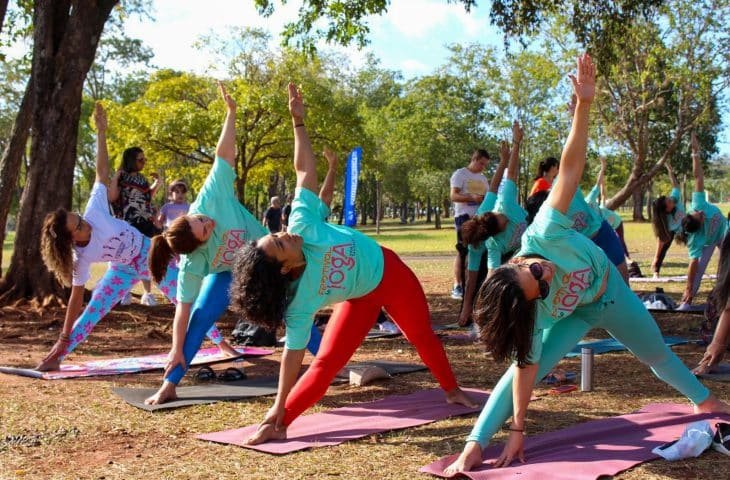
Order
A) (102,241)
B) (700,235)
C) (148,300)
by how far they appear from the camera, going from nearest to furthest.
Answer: (102,241), (700,235), (148,300)

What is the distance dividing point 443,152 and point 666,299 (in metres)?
40.2

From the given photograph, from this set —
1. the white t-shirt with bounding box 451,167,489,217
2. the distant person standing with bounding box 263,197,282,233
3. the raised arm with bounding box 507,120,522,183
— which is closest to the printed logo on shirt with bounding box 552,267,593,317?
the raised arm with bounding box 507,120,522,183

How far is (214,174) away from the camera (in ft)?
19.4

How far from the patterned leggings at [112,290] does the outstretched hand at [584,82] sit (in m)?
4.17

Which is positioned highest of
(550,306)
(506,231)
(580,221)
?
(580,221)

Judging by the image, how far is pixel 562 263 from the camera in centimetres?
390

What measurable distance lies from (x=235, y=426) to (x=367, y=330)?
3.63ft

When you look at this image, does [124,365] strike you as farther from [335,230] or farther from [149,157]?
[149,157]

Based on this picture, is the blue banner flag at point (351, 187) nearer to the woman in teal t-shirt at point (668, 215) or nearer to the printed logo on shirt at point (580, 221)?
the woman in teal t-shirt at point (668, 215)

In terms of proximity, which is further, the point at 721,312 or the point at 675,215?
the point at 675,215

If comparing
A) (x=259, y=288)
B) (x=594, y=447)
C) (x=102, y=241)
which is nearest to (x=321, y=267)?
(x=259, y=288)

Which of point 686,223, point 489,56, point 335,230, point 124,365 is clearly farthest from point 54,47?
point 489,56

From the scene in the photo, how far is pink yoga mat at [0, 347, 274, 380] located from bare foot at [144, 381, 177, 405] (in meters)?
1.45

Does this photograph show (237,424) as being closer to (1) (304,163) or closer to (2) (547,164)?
(1) (304,163)
